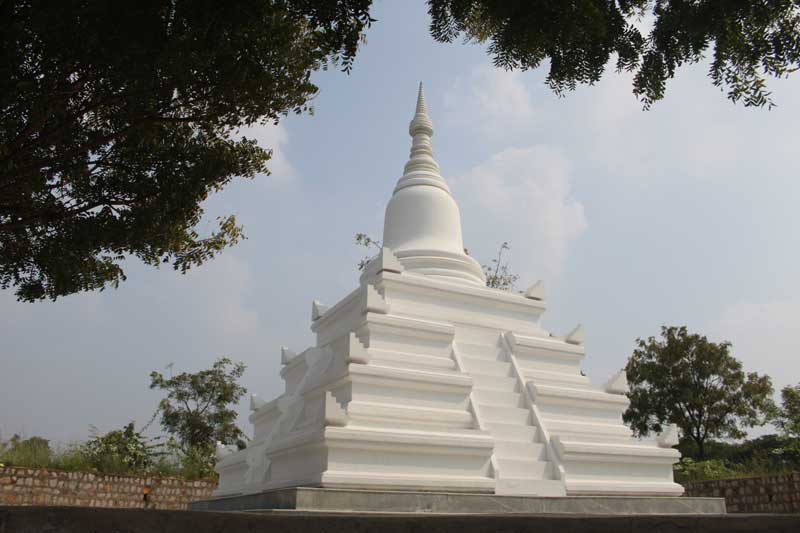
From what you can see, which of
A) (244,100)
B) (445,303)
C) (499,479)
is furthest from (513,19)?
(445,303)

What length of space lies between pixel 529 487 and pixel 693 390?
22343 millimetres

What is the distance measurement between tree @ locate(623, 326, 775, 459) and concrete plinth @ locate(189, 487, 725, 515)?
2100 centimetres

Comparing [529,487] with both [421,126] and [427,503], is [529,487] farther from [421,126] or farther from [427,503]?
[421,126]

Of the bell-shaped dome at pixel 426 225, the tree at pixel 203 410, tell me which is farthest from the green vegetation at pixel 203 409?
the bell-shaped dome at pixel 426 225

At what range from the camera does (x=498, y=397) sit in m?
10.9

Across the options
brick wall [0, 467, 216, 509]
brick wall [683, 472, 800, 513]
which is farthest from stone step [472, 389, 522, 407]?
brick wall [0, 467, 216, 509]

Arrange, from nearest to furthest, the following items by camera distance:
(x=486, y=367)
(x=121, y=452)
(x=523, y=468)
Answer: (x=523, y=468) < (x=486, y=367) < (x=121, y=452)

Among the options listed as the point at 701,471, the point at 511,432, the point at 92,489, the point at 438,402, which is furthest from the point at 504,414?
the point at 701,471

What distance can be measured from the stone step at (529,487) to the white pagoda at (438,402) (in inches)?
0.7

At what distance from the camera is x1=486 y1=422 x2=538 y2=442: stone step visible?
10180 mm

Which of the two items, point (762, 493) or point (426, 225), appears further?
point (762, 493)

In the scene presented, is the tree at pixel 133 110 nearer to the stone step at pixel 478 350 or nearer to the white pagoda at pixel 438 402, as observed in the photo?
the white pagoda at pixel 438 402

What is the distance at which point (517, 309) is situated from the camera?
41.7ft

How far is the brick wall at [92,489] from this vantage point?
14.2 meters
